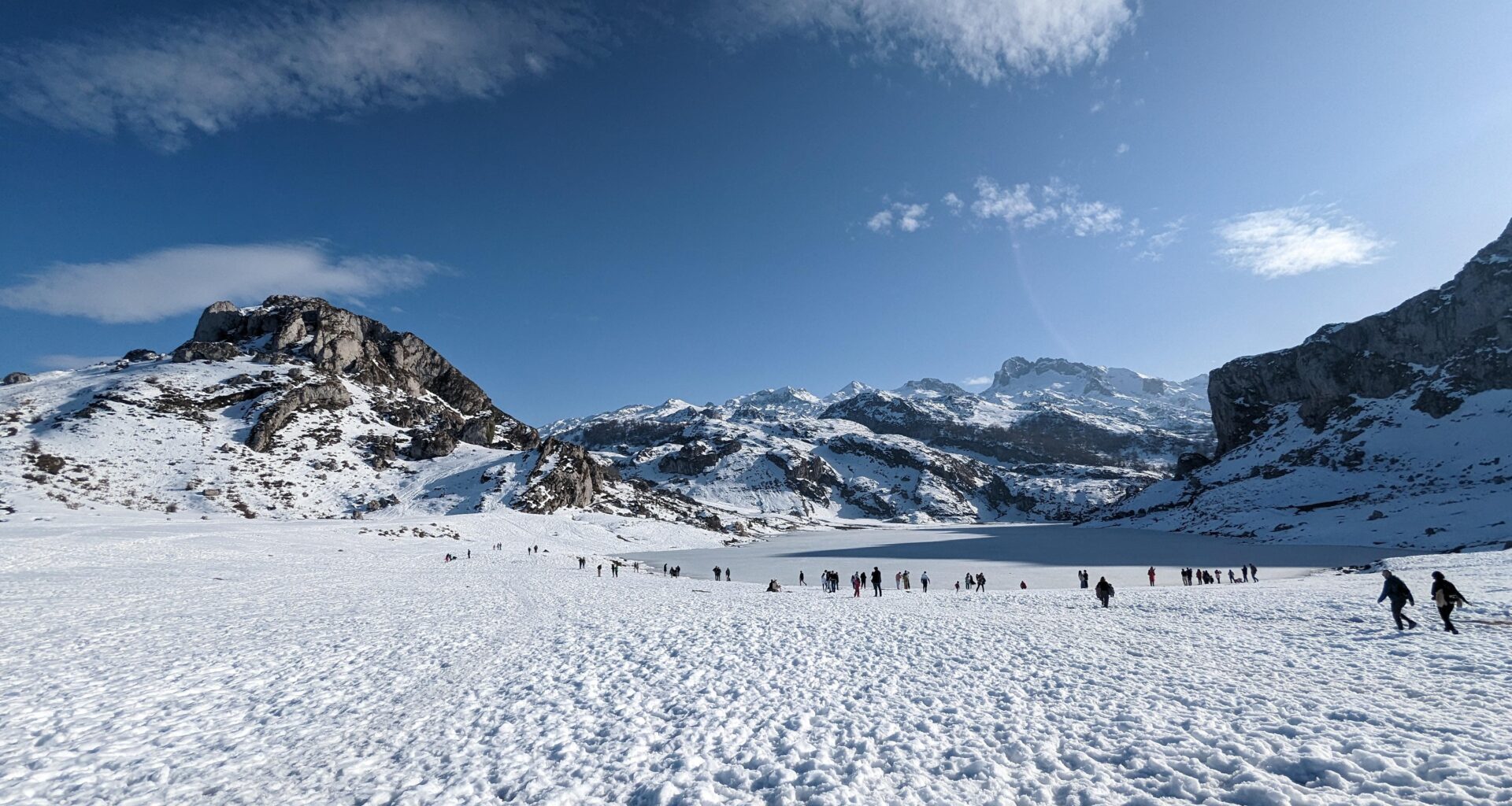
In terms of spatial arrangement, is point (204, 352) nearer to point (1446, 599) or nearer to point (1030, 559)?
point (1030, 559)

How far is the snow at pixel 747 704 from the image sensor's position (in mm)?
7617

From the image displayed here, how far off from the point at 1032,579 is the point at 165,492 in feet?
343

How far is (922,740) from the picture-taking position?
29.9 feet

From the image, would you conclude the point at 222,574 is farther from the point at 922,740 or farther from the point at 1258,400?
the point at 1258,400

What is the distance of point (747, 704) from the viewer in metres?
11.4

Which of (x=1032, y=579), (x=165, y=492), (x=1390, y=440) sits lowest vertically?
(x=1032, y=579)

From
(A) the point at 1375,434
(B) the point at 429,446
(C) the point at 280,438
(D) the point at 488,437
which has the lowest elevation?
(C) the point at 280,438

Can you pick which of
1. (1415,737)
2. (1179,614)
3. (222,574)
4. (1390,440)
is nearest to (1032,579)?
(1179,614)

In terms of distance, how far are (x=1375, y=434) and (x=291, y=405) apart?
207599 millimetres

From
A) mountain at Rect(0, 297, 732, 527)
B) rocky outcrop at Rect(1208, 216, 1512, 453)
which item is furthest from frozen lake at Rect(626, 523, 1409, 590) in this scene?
rocky outcrop at Rect(1208, 216, 1512, 453)

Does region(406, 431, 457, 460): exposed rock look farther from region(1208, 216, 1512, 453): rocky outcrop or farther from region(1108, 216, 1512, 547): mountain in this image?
region(1208, 216, 1512, 453): rocky outcrop

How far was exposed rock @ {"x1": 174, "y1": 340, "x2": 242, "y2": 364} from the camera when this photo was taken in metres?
114

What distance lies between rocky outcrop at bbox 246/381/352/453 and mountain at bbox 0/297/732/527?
276 millimetres

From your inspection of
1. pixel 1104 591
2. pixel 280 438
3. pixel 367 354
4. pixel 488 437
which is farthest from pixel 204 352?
pixel 1104 591
